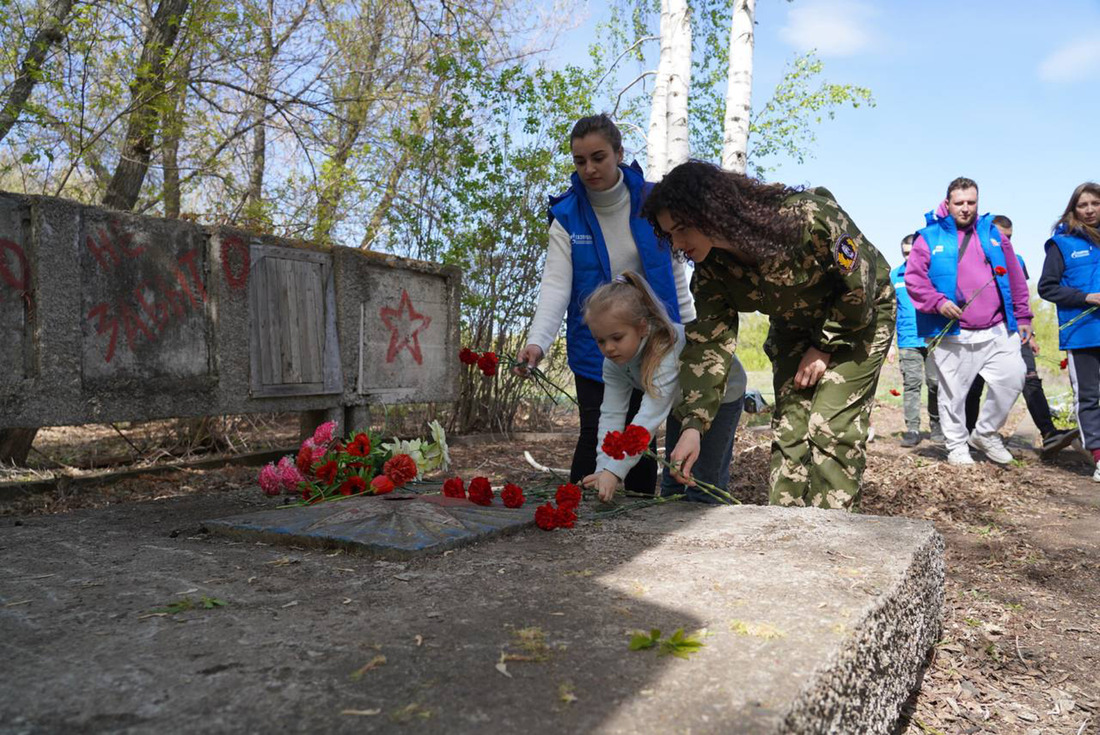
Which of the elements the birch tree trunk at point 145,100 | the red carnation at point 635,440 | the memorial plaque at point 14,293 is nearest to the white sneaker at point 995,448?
the red carnation at point 635,440

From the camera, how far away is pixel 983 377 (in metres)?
5.81

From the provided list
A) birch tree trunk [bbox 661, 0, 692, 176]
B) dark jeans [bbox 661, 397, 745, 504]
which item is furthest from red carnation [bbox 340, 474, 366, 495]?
birch tree trunk [bbox 661, 0, 692, 176]

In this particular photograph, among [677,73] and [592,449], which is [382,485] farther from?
[677,73]

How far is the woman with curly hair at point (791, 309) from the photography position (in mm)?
2480

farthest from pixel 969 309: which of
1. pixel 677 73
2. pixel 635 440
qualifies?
pixel 677 73

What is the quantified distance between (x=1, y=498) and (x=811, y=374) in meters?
4.33

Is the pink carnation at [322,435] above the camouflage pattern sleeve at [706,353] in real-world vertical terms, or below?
below

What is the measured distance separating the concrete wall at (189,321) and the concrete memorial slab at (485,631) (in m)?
1.96

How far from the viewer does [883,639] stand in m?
1.72

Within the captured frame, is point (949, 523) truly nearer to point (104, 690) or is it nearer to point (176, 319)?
point (104, 690)

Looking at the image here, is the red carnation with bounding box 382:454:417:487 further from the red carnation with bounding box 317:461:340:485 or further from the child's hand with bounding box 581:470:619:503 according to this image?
the child's hand with bounding box 581:470:619:503

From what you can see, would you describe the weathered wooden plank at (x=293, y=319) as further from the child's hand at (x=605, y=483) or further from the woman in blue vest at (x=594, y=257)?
the child's hand at (x=605, y=483)

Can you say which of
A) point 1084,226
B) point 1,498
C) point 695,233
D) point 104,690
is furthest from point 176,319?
point 1084,226

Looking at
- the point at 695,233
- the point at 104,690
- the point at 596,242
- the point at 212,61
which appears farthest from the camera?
the point at 212,61
